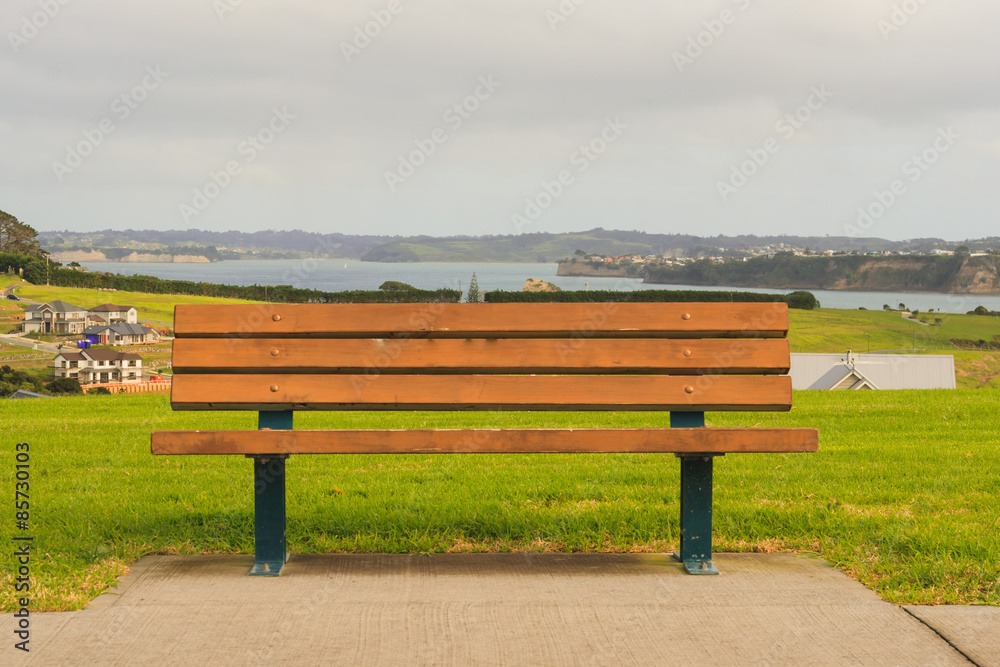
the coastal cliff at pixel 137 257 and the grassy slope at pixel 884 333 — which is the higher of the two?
the coastal cliff at pixel 137 257

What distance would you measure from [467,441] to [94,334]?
221ft

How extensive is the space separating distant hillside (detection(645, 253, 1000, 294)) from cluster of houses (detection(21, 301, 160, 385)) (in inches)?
2507

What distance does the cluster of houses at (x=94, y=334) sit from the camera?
161 ft

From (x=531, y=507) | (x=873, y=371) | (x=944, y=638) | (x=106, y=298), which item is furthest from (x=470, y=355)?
(x=106, y=298)

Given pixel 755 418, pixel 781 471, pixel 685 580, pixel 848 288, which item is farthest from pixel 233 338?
pixel 848 288

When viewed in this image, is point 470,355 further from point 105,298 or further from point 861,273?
point 861,273

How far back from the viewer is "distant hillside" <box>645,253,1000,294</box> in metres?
102

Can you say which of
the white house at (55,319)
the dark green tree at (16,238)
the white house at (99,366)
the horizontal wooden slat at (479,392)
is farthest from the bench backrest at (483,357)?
the dark green tree at (16,238)

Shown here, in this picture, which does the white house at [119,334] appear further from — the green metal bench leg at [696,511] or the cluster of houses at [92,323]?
the green metal bench leg at [696,511]

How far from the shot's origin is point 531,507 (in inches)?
177

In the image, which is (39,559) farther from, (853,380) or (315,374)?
(853,380)

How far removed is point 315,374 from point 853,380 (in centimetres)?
3174

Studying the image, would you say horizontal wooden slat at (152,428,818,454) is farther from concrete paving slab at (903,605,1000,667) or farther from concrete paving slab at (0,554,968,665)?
concrete paving slab at (903,605,1000,667)

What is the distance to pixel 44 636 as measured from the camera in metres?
2.78
